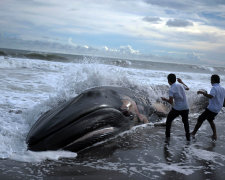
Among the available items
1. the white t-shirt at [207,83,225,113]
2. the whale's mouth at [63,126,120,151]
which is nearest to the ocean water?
the whale's mouth at [63,126,120,151]

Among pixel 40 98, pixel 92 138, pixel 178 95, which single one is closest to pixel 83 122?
pixel 92 138

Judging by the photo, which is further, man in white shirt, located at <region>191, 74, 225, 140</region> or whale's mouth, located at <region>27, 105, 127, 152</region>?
man in white shirt, located at <region>191, 74, 225, 140</region>

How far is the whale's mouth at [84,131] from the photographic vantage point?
450 centimetres

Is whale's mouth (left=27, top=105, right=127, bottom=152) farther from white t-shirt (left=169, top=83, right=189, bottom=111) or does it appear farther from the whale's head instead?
white t-shirt (left=169, top=83, right=189, bottom=111)

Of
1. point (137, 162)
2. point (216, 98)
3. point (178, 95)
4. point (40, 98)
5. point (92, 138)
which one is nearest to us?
point (137, 162)

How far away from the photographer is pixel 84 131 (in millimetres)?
4797

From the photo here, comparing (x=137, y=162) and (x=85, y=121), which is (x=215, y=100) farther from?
(x=85, y=121)

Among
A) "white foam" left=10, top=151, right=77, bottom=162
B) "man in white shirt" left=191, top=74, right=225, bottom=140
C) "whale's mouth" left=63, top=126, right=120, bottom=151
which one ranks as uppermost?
"man in white shirt" left=191, top=74, right=225, bottom=140

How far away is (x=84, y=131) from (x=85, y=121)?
0.18 m

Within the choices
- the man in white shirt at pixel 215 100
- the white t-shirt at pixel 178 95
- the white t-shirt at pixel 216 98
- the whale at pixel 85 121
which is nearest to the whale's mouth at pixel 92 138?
the whale at pixel 85 121

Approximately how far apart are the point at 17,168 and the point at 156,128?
3769 mm

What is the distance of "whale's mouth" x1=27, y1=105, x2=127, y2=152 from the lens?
4.50 metres

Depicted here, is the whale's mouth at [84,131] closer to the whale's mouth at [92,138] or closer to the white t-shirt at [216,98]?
the whale's mouth at [92,138]

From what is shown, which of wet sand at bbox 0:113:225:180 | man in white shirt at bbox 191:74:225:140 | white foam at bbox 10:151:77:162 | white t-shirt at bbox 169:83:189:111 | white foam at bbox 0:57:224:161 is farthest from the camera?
man in white shirt at bbox 191:74:225:140
